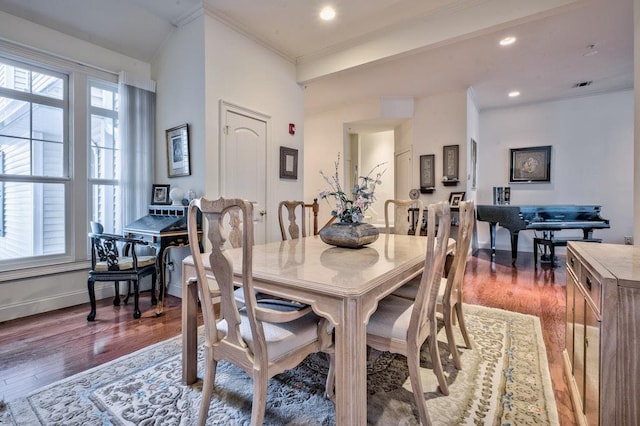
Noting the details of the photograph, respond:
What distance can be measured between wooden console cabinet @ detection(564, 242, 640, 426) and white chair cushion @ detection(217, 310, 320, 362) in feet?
3.49

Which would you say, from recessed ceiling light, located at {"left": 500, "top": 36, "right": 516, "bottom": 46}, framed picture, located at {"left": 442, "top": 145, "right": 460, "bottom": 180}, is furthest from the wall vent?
recessed ceiling light, located at {"left": 500, "top": 36, "right": 516, "bottom": 46}

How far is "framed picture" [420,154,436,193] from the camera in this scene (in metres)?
5.21

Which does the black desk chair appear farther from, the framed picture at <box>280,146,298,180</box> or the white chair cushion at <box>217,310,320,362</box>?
the framed picture at <box>280,146,298,180</box>

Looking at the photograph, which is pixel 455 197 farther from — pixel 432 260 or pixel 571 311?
pixel 432 260

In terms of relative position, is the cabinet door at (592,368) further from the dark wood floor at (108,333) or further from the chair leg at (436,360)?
the chair leg at (436,360)

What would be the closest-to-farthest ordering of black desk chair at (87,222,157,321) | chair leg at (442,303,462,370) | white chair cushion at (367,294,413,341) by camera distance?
white chair cushion at (367,294,413,341), chair leg at (442,303,462,370), black desk chair at (87,222,157,321)

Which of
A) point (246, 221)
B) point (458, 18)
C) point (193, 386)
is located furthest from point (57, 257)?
point (458, 18)

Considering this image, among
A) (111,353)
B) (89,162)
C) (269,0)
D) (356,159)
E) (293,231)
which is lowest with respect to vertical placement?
(111,353)

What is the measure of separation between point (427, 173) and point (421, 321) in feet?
14.2

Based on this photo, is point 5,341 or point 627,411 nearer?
point 627,411

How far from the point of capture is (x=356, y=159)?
23.6ft

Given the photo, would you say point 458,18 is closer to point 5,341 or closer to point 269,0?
point 269,0

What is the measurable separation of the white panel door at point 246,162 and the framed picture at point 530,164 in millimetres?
5072

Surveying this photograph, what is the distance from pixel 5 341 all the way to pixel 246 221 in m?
2.65
